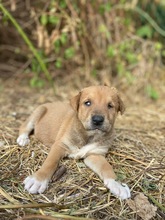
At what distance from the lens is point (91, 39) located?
8680mm

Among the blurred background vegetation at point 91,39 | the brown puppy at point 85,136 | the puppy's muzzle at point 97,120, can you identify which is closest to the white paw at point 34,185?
the brown puppy at point 85,136

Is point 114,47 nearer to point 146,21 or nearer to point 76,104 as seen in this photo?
point 146,21

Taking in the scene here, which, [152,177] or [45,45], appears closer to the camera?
[152,177]

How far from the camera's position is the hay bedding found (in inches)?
151

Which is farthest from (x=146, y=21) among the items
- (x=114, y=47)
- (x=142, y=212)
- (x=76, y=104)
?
(x=142, y=212)

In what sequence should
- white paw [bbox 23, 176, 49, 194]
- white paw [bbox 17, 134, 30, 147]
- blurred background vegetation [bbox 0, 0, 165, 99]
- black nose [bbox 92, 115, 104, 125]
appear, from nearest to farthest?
white paw [bbox 23, 176, 49, 194] < black nose [bbox 92, 115, 104, 125] < white paw [bbox 17, 134, 30, 147] < blurred background vegetation [bbox 0, 0, 165, 99]

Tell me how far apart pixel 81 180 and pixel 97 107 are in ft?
2.67

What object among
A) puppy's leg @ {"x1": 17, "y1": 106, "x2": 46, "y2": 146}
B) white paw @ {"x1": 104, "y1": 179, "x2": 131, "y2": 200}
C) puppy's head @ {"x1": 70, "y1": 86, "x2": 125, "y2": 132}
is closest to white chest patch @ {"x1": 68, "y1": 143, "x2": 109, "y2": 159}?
puppy's head @ {"x1": 70, "y1": 86, "x2": 125, "y2": 132}

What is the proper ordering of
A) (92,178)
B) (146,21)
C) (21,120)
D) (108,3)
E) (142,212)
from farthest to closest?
(146,21) < (108,3) < (21,120) < (92,178) < (142,212)

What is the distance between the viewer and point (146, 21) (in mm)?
9102

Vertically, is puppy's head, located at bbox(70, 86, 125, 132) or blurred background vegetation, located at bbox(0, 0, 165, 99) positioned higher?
puppy's head, located at bbox(70, 86, 125, 132)

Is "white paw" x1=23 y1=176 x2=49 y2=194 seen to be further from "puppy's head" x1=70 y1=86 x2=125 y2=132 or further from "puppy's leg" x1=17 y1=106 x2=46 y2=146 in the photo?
"puppy's leg" x1=17 y1=106 x2=46 y2=146

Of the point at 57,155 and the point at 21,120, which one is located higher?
the point at 57,155

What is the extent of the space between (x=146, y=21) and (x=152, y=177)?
5335 millimetres
